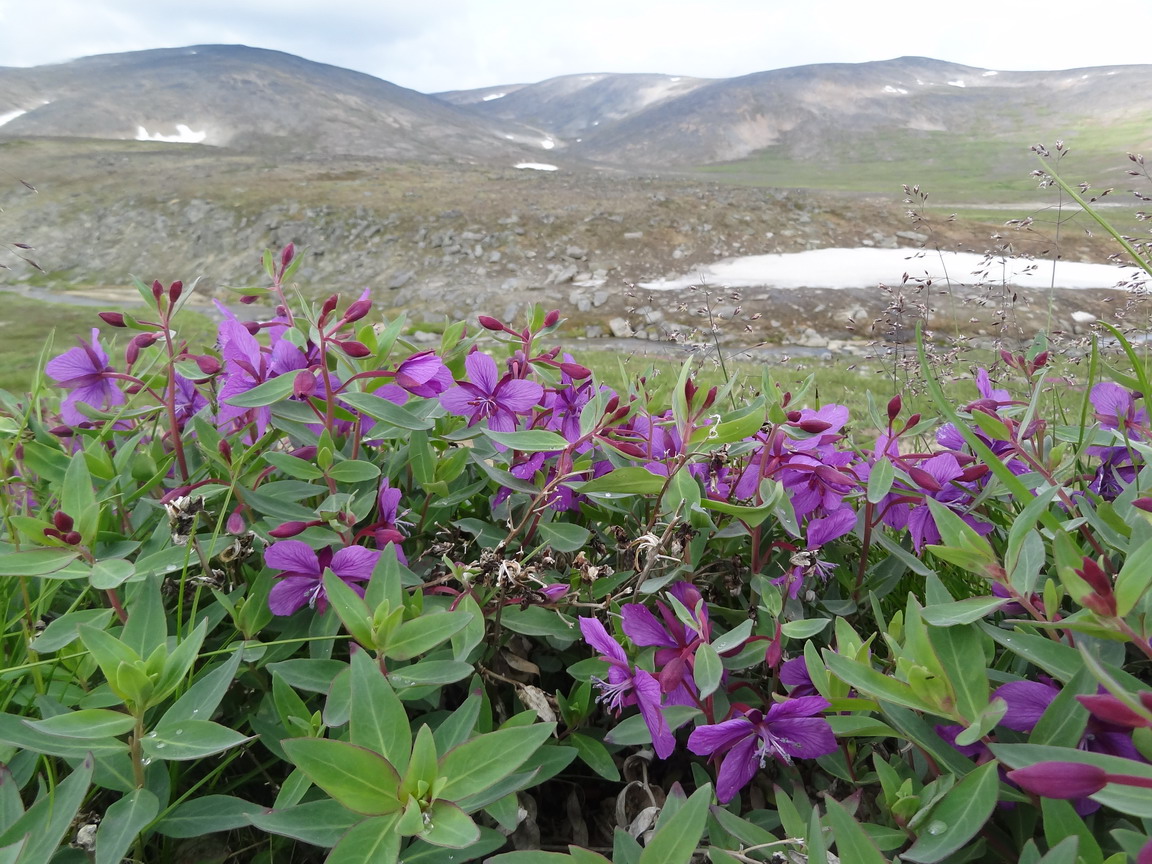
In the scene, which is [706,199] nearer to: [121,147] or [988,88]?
[121,147]

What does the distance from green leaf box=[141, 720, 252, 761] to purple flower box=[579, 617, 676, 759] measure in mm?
427

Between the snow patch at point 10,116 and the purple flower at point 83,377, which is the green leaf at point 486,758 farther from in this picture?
the snow patch at point 10,116

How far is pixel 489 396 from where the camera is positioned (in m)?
1.31

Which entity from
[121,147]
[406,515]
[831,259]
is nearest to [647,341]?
[831,259]

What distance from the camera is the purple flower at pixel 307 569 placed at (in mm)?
1016

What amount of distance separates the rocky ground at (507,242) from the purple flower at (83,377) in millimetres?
9478

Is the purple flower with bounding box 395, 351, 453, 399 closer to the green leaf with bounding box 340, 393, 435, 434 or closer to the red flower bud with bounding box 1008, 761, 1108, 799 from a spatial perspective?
the green leaf with bounding box 340, 393, 435, 434

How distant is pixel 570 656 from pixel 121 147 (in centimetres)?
6642

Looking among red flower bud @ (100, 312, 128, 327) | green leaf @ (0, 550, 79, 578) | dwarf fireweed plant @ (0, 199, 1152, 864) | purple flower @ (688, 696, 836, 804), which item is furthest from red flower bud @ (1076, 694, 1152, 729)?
red flower bud @ (100, 312, 128, 327)

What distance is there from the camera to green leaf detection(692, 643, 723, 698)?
0.84 m

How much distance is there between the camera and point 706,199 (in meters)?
21.6

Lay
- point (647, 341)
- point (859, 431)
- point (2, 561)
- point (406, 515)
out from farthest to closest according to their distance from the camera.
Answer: point (647, 341), point (859, 431), point (406, 515), point (2, 561)

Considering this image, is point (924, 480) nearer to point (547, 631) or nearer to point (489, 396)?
point (547, 631)

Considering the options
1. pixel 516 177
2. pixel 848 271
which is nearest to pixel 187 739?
pixel 848 271
